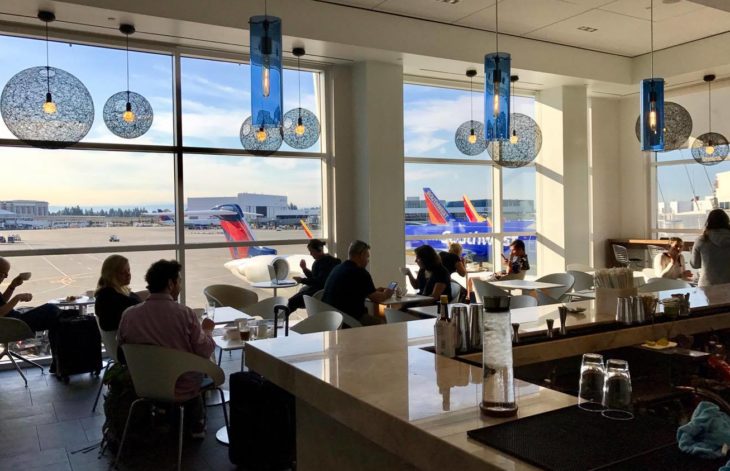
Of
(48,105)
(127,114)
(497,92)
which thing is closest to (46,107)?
(48,105)

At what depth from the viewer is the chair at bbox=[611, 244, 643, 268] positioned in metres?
10.2

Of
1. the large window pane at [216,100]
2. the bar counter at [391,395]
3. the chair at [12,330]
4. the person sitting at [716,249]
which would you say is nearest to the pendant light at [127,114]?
the large window pane at [216,100]

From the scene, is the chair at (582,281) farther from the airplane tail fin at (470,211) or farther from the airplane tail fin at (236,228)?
the airplane tail fin at (236,228)


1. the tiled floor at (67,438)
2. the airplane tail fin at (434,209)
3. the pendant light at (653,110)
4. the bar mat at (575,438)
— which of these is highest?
the pendant light at (653,110)

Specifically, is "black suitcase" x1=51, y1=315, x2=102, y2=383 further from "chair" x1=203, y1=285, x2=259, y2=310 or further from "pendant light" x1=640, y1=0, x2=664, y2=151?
"pendant light" x1=640, y1=0, x2=664, y2=151

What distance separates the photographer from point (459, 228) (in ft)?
31.9

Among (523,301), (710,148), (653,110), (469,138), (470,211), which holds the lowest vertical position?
(523,301)

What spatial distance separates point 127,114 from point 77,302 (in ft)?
6.88

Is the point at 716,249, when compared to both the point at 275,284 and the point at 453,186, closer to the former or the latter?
the point at 453,186

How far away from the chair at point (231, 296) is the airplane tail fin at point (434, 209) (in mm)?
3728

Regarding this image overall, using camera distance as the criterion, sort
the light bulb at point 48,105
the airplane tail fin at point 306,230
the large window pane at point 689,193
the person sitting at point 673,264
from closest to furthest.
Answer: the light bulb at point 48,105 → the person sitting at point 673,264 → the airplane tail fin at point 306,230 → the large window pane at point 689,193

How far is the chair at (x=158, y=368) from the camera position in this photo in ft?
11.5

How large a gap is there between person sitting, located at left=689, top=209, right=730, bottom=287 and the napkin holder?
2822 millimetres

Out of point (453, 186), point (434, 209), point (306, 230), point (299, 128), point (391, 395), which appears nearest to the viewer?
point (391, 395)
